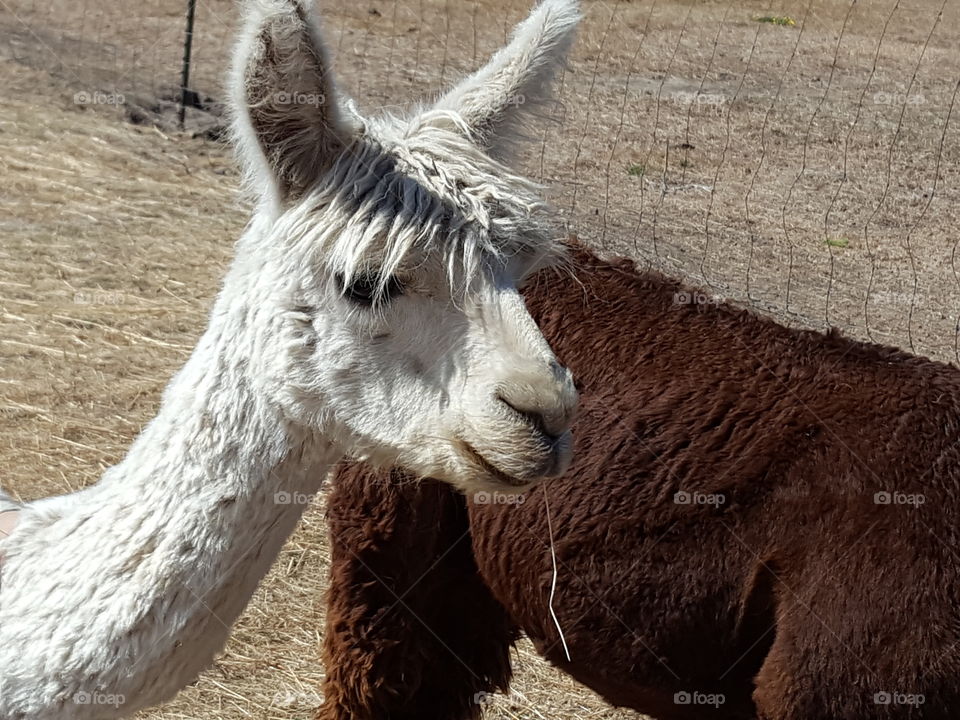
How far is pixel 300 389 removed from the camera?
2260 millimetres

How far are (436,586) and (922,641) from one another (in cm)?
145

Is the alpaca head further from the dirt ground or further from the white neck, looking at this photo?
the dirt ground

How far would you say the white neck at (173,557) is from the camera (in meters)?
2.29

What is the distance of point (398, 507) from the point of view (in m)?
3.62

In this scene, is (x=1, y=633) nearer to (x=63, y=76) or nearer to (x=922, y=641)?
(x=922, y=641)

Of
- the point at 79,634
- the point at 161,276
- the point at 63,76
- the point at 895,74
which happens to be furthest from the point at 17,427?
the point at 895,74

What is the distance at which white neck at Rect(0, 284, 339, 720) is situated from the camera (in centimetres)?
229

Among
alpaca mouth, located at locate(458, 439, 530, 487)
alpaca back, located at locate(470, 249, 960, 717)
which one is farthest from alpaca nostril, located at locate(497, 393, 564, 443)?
alpaca back, located at locate(470, 249, 960, 717)

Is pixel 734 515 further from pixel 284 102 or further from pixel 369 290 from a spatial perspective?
pixel 284 102

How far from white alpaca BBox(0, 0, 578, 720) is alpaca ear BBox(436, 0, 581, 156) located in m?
0.08

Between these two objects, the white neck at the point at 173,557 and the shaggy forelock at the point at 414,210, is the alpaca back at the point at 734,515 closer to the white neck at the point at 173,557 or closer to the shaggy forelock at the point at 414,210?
the shaggy forelock at the point at 414,210

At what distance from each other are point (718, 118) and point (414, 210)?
11.4 m

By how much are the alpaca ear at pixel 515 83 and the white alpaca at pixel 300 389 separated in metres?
0.08

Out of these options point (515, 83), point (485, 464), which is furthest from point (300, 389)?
point (515, 83)
